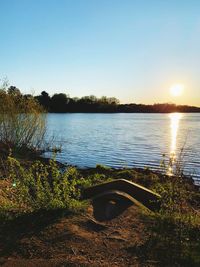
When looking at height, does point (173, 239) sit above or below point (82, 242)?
above

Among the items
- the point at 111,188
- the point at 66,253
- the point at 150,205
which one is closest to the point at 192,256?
the point at 66,253

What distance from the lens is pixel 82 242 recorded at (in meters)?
4.15

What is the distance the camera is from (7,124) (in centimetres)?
1455

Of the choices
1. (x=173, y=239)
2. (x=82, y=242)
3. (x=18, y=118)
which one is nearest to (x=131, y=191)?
Answer: (x=173, y=239)

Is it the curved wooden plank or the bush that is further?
the bush

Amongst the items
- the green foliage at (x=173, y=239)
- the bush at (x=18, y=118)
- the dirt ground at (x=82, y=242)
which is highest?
the bush at (x=18, y=118)

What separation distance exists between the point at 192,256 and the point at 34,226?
3100mm

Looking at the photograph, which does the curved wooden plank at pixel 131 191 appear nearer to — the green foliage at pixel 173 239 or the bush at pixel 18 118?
the green foliage at pixel 173 239

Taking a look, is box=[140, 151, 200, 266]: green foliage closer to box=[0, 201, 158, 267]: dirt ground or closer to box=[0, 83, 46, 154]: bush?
box=[0, 201, 158, 267]: dirt ground

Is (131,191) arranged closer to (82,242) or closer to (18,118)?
(82,242)

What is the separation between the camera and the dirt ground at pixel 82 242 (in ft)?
12.1

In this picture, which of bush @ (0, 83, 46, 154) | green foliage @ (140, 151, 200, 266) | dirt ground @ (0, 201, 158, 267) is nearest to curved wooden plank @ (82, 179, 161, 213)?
green foliage @ (140, 151, 200, 266)

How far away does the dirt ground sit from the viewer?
370cm

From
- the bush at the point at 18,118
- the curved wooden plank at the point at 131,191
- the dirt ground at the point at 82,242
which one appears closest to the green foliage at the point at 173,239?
the dirt ground at the point at 82,242
